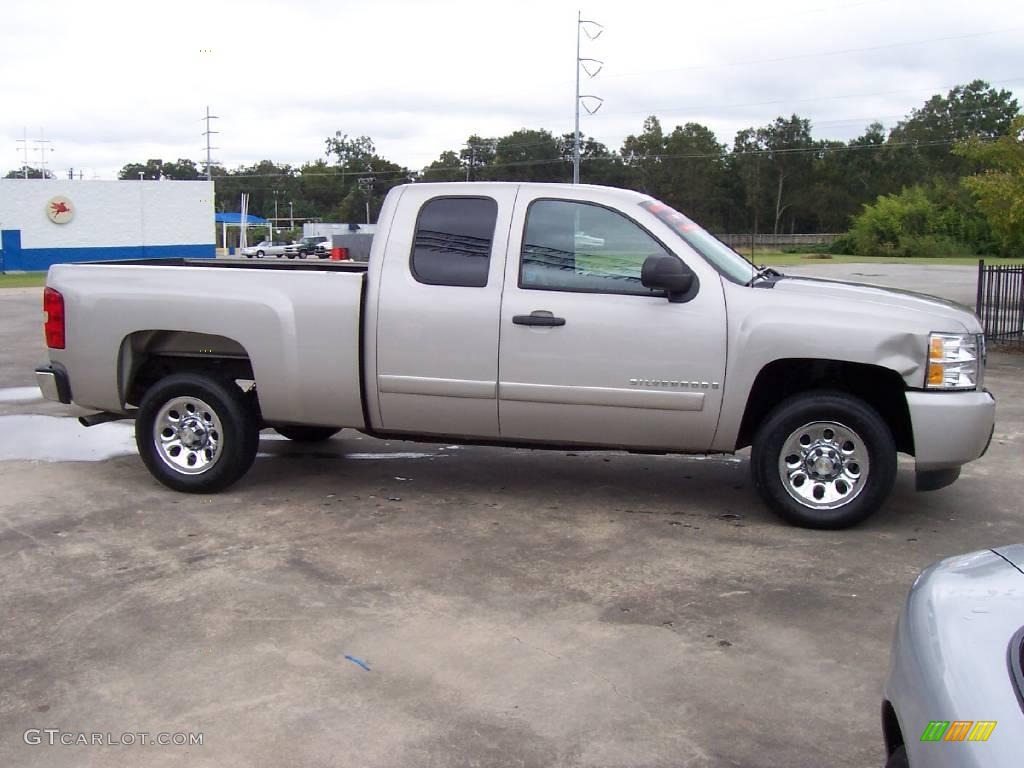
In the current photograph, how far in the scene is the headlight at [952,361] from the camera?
240 inches

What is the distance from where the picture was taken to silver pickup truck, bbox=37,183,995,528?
622 centimetres

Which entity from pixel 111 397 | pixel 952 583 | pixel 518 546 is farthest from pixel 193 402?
pixel 952 583

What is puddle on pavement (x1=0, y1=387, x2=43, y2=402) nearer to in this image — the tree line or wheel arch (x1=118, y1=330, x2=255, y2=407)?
wheel arch (x1=118, y1=330, x2=255, y2=407)

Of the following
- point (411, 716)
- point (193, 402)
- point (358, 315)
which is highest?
point (358, 315)

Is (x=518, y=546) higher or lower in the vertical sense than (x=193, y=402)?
lower

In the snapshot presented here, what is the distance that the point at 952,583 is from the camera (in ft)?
8.73

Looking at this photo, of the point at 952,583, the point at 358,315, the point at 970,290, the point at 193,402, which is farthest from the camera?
the point at 970,290

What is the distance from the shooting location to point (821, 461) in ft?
20.9

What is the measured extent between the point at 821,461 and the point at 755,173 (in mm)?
63831

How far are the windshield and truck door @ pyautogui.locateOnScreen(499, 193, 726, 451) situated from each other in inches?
4.9

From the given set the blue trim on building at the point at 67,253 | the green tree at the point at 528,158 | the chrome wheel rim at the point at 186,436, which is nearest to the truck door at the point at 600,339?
the chrome wheel rim at the point at 186,436

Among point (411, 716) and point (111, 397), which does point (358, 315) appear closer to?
point (111, 397)

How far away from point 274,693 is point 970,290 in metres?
28.7

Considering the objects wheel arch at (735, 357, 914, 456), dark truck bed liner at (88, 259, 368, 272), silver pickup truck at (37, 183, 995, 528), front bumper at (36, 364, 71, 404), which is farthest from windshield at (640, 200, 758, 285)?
front bumper at (36, 364, 71, 404)
